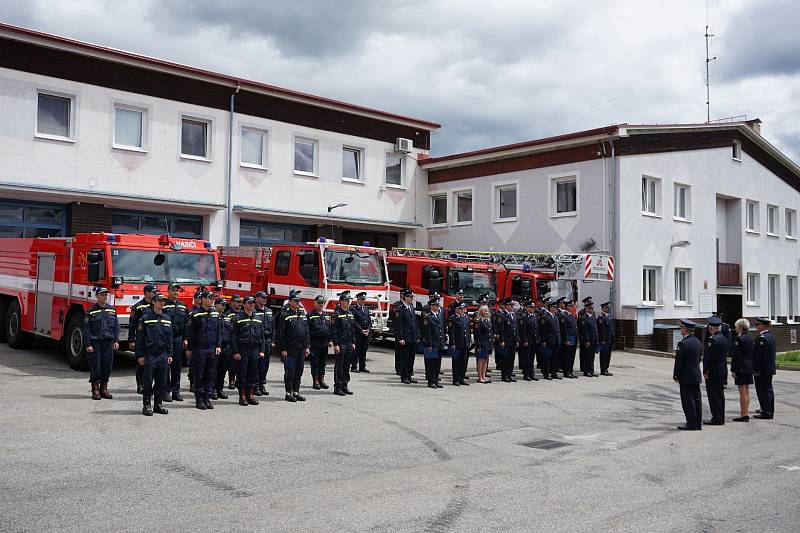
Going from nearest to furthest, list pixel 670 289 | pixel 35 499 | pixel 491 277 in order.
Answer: pixel 35 499
pixel 491 277
pixel 670 289

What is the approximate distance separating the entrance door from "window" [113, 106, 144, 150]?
7.34 metres

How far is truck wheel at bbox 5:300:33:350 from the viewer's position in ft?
51.9

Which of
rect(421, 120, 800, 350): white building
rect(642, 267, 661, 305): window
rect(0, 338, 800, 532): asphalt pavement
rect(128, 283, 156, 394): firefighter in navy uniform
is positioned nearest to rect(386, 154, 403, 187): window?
rect(421, 120, 800, 350): white building

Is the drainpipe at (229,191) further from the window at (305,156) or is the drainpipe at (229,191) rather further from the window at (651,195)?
the window at (651,195)

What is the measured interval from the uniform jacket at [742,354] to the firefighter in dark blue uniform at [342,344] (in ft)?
21.1

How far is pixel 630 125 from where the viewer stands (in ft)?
77.4

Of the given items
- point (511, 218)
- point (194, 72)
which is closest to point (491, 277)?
point (511, 218)

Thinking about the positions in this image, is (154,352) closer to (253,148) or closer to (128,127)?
(128,127)

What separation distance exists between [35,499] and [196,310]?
510 centimetres

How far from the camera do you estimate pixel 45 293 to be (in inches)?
570

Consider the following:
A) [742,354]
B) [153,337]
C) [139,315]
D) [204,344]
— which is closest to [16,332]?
[139,315]

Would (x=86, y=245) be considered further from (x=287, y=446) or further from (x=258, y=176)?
(x=258, y=176)

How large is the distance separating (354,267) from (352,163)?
11055mm

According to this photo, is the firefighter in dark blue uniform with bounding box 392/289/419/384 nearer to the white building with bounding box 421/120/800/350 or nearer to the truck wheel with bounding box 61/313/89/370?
the truck wheel with bounding box 61/313/89/370
